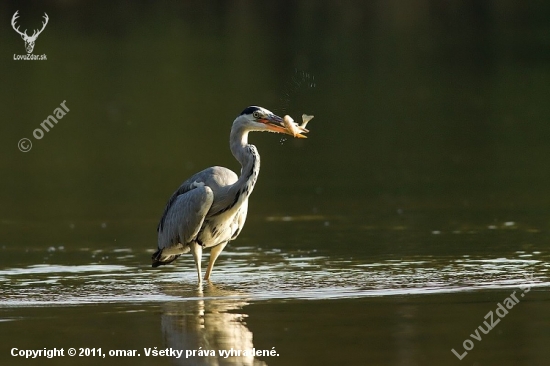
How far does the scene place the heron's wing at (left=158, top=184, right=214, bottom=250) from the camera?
40.3 ft

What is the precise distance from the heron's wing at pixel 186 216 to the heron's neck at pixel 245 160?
0.33 m

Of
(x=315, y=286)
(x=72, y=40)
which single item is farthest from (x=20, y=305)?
(x=72, y=40)

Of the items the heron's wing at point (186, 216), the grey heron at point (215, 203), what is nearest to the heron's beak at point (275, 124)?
the grey heron at point (215, 203)

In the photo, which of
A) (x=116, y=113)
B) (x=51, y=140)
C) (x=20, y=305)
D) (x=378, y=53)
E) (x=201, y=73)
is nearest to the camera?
(x=20, y=305)

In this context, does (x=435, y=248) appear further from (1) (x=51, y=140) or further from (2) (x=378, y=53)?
(2) (x=378, y=53)

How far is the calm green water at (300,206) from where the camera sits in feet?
30.8

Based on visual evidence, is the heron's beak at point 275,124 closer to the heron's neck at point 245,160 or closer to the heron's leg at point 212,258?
the heron's neck at point 245,160

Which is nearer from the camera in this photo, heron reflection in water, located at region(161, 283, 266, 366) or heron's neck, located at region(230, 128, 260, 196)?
heron reflection in water, located at region(161, 283, 266, 366)

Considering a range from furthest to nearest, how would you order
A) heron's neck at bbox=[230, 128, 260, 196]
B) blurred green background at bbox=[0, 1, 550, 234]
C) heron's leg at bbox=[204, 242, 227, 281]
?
blurred green background at bbox=[0, 1, 550, 234] < heron's leg at bbox=[204, 242, 227, 281] < heron's neck at bbox=[230, 128, 260, 196]

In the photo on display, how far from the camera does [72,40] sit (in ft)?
165

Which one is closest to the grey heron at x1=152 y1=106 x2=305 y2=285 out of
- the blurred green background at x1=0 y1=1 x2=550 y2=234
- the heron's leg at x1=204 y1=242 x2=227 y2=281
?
the heron's leg at x1=204 y1=242 x2=227 y2=281

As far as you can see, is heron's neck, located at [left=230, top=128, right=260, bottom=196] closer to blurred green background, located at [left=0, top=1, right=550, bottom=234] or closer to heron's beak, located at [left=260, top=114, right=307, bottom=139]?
heron's beak, located at [left=260, top=114, right=307, bottom=139]

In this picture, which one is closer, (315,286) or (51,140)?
(315,286)

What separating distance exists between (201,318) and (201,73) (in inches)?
1113
